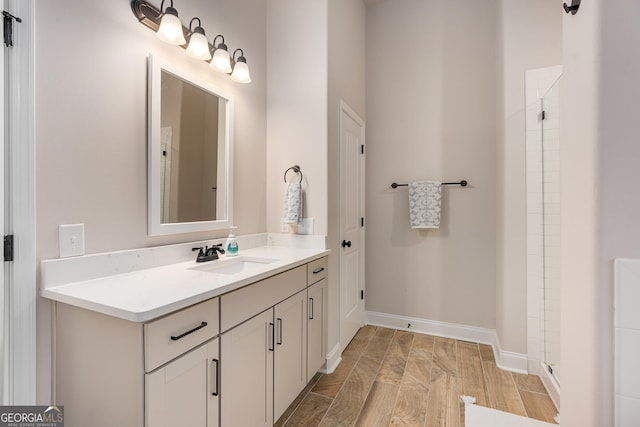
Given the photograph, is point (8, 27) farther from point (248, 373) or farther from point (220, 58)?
point (248, 373)

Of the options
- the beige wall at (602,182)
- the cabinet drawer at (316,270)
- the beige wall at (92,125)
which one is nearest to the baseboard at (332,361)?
the cabinet drawer at (316,270)

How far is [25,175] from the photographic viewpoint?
1.02 meters

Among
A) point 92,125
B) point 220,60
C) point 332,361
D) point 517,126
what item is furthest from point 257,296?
point 517,126

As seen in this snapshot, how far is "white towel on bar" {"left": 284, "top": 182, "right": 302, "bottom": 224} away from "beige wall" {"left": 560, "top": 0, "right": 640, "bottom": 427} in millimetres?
1556

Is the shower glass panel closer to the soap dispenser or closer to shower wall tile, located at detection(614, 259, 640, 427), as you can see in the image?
shower wall tile, located at detection(614, 259, 640, 427)

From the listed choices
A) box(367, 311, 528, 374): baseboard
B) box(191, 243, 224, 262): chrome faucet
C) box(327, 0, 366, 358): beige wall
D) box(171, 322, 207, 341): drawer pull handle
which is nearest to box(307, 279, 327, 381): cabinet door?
box(327, 0, 366, 358): beige wall

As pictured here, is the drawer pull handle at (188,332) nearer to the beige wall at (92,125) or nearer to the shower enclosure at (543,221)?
the beige wall at (92,125)

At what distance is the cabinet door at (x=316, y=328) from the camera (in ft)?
6.11

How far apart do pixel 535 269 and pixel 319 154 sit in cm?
181

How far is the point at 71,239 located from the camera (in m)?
1.14

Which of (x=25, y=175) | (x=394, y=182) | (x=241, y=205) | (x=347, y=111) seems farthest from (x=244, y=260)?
(x=394, y=182)

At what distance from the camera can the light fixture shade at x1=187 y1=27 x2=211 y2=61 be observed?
156 cm

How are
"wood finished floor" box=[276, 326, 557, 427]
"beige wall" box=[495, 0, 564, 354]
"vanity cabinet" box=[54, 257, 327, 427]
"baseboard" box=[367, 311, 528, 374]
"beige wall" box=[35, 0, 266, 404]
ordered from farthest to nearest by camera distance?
1. "baseboard" box=[367, 311, 528, 374]
2. "beige wall" box=[495, 0, 564, 354]
3. "wood finished floor" box=[276, 326, 557, 427]
4. "beige wall" box=[35, 0, 266, 404]
5. "vanity cabinet" box=[54, 257, 327, 427]

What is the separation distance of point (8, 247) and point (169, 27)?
116 centimetres
